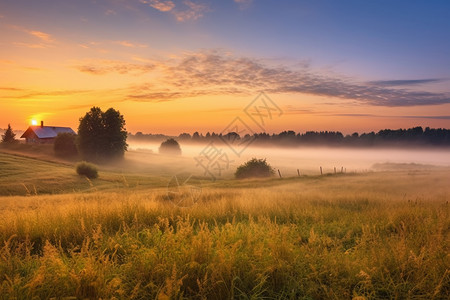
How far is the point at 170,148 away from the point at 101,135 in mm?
46391

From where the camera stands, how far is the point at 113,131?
264 ft

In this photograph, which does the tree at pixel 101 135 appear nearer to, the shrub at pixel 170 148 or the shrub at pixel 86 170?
the shrub at pixel 86 170

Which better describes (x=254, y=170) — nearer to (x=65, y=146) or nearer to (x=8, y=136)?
(x=65, y=146)

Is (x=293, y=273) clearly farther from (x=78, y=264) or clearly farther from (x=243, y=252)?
(x=78, y=264)

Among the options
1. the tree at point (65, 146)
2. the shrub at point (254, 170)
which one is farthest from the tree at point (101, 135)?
the shrub at point (254, 170)

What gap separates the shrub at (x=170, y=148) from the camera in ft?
402

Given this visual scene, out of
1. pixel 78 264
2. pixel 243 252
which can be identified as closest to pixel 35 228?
pixel 78 264

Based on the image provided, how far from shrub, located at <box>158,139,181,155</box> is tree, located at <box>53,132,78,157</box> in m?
44.2

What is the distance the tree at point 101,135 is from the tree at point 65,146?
16.4 feet

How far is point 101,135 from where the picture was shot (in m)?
78.4

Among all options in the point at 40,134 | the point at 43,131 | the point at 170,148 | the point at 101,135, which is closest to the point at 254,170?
the point at 101,135

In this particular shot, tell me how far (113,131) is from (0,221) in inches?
3031

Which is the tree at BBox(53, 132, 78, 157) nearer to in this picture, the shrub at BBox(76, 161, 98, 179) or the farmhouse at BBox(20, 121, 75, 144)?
the farmhouse at BBox(20, 121, 75, 144)

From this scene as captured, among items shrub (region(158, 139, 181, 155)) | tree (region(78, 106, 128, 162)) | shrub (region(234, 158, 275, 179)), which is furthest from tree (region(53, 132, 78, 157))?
shrub (region(234, 158, 275, 179))
